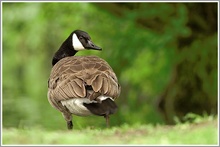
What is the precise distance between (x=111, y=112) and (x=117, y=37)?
892 centimetres

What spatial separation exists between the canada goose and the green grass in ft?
0.82

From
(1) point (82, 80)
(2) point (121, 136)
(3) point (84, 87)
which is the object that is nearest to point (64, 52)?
(2) point (121, 136)

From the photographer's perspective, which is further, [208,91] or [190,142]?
[208,91]

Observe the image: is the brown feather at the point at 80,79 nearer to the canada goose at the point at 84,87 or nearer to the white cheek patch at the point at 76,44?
the canada goose at the point at 84,87

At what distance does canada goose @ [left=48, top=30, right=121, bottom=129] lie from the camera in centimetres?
538

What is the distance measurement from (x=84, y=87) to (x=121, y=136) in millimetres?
1084

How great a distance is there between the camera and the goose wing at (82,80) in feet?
17.9

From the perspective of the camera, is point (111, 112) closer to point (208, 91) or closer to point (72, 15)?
point (208, 91)

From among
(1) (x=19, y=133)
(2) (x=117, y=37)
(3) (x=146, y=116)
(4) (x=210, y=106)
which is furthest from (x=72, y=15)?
(1) (x=19, y=133)

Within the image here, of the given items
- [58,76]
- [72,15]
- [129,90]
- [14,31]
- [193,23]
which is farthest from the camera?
[14,31]

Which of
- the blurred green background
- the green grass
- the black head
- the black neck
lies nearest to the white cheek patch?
the black head

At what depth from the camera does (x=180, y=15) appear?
42.0 ft

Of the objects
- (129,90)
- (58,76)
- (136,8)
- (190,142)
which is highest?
(136,8)

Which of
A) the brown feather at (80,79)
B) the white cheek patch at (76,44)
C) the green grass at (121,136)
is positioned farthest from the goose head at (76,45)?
the green grass at (121,136)
